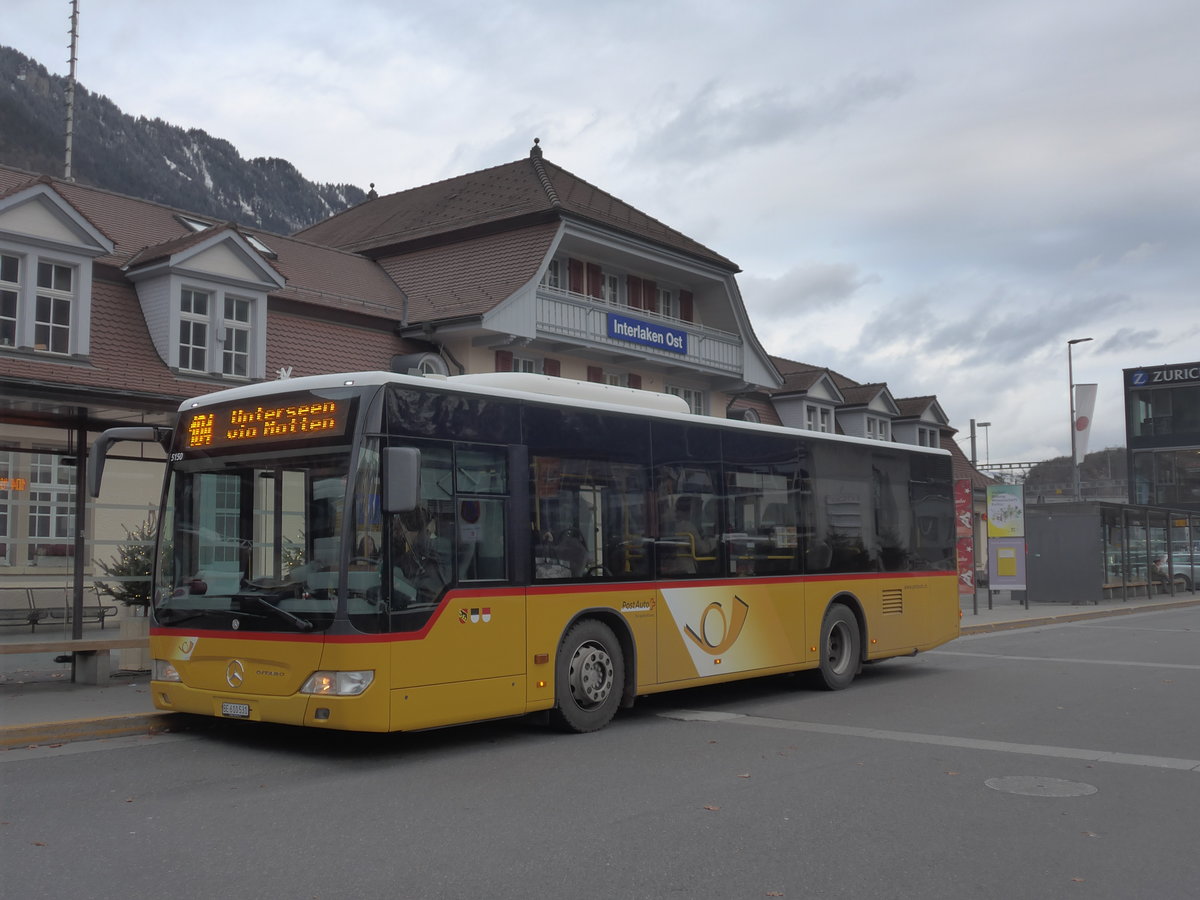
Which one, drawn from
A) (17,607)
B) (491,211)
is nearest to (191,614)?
(17,607)

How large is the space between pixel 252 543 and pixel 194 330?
1373 centimetres

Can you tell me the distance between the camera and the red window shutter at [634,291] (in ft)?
106

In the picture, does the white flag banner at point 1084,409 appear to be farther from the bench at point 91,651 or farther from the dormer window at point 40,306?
the bench at point 91,651

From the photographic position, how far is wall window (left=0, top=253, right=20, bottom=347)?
19.0m

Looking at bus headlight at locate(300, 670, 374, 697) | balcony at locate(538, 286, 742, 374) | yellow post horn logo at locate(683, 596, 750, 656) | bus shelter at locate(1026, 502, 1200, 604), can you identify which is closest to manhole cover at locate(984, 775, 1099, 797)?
yellow post horn logo at locate(683, 596, 750, 656)

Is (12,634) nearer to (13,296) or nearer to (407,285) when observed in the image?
(13,296)

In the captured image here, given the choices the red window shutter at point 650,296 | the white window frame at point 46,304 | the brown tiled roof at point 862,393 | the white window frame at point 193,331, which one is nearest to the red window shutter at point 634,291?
the red window shutter at point 650,296

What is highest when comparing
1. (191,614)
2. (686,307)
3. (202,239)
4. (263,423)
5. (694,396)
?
(686,307)

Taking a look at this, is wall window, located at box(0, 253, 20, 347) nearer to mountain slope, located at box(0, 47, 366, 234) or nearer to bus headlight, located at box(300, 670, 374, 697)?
bus headlight, located at box(300, 670, 374, 697)

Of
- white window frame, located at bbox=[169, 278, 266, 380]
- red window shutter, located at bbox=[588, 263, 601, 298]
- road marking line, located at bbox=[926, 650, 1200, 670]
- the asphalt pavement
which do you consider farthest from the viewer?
red window shutter, located at bbox=[588, 263, 601, 298]

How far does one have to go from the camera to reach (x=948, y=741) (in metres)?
10.1

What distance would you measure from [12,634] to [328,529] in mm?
7372

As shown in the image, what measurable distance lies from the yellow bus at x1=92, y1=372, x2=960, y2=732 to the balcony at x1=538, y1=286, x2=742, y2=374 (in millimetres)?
15769

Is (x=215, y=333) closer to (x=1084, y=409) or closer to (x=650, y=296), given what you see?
(x=650, y=296)
